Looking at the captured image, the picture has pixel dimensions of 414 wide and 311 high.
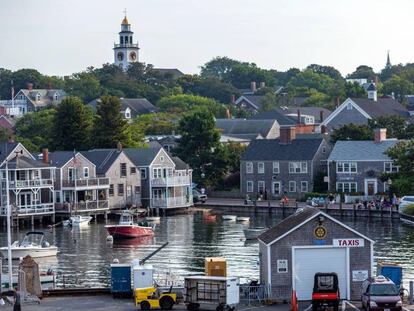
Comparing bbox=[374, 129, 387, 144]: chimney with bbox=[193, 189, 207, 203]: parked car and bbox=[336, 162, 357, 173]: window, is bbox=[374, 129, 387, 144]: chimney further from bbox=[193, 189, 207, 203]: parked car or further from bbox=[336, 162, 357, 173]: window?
bbox=[193, 189, 207, 203]: parked car

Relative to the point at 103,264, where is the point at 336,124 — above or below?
above

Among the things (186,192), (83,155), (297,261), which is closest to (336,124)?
(186,192)

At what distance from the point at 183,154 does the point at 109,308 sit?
73.5 meters

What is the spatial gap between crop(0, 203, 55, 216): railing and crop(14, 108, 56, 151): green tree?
27.3 meters

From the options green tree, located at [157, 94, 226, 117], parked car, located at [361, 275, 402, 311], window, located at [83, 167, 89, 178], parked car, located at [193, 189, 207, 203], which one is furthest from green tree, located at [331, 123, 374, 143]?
parked car, located at [361, 275, 402, 311]

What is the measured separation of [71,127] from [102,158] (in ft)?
58.4

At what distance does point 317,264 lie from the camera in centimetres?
5016

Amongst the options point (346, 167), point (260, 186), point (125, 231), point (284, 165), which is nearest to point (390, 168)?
point (346, 167)

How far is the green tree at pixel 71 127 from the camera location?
419 feet

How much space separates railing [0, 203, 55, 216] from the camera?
98.8 m

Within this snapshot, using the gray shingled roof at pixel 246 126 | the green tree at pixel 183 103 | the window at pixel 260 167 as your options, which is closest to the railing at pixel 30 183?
the window at pixel 260 167

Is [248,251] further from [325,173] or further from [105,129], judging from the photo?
[105,129]

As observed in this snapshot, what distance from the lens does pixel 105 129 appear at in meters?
128

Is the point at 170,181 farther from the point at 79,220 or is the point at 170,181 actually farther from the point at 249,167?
the point at 79,220
